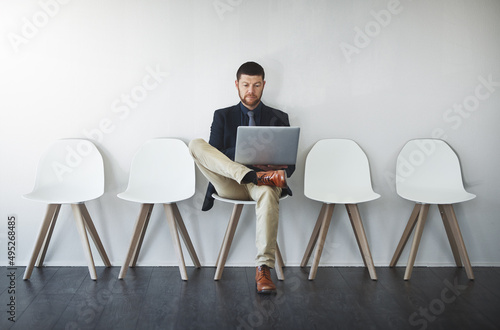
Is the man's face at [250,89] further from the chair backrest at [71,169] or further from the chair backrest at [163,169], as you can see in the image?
the chair backrest at [71,169]

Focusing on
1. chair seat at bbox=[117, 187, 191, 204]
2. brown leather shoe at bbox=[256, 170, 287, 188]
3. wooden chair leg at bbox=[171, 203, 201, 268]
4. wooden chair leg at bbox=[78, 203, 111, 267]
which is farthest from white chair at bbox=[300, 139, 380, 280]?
wooden chair leg at bbox=[78, 203, 111, 267]

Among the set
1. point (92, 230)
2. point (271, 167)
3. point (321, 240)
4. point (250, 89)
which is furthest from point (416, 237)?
point (92, 230)

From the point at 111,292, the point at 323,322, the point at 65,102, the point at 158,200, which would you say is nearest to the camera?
the point at 323,322

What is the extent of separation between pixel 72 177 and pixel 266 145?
1.38 meters

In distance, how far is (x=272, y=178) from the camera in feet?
8.77

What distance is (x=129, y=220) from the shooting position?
323 centimetres

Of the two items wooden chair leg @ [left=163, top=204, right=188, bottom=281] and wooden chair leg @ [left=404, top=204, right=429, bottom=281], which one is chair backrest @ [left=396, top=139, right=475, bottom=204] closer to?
wooden chair leg @ [left=404, top=204, right=429, bottom=281]

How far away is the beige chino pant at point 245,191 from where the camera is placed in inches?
104

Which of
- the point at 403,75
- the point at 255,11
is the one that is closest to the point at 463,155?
the point at 403,75

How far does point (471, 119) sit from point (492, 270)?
1.05 meters

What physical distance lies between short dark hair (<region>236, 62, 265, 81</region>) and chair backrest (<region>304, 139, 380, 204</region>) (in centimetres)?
64

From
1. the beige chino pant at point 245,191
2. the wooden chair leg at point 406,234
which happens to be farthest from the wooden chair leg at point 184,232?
the wooden chair leg at point 406,234

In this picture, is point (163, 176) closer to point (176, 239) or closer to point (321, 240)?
point (176, 239)

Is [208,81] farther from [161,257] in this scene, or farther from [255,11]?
[161,257]
